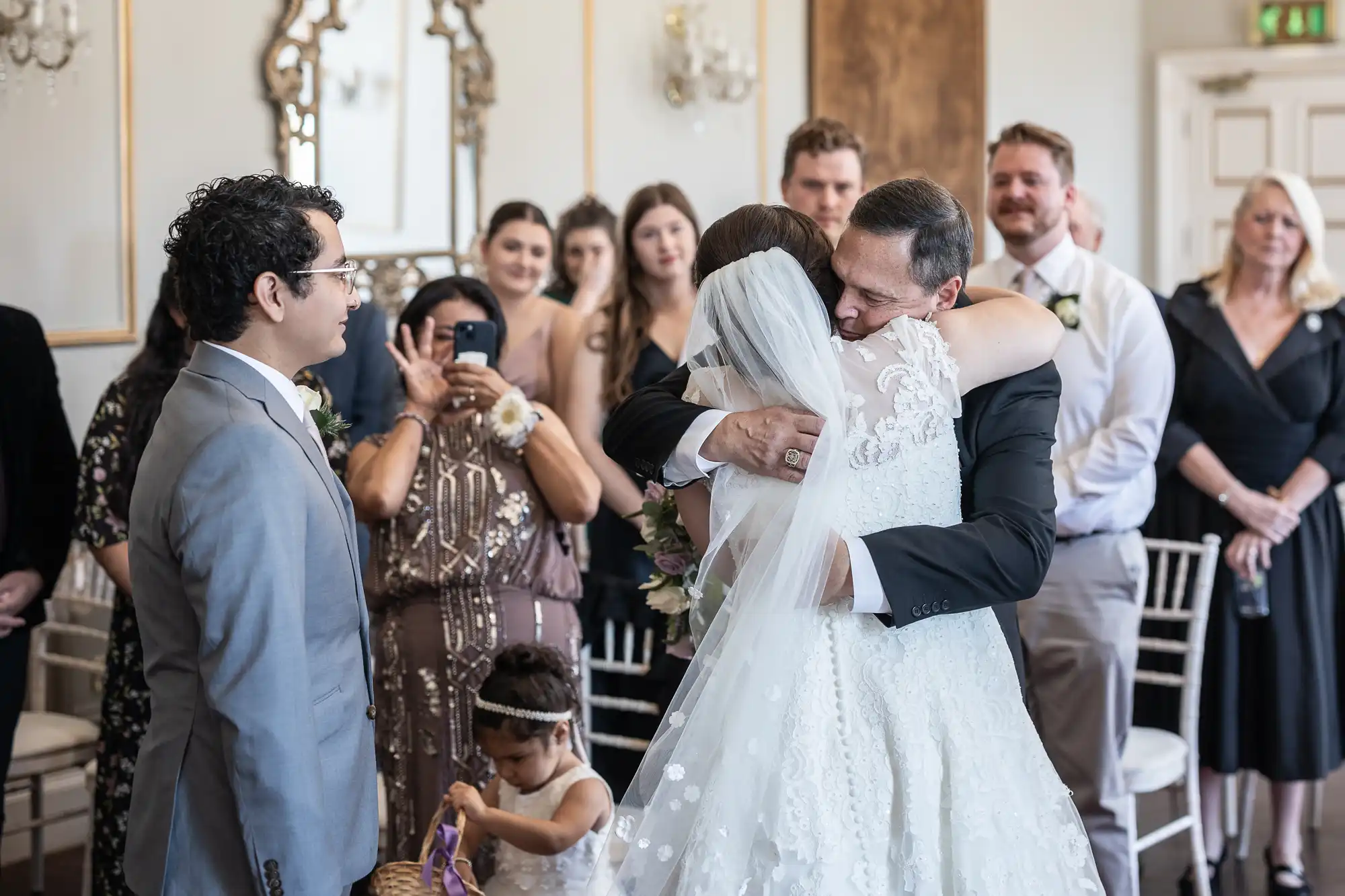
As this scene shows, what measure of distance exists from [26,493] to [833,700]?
2.19 metres

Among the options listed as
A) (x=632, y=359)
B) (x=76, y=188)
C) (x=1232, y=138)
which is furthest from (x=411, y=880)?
(x=1232, y=138)

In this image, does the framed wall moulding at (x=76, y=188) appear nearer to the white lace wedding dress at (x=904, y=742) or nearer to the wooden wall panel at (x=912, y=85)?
the white lace wedding dress at (x=904, y=742)

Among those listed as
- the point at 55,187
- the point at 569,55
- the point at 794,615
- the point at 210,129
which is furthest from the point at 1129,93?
the point at 794,615

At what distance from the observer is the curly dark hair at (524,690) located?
9.21 ft

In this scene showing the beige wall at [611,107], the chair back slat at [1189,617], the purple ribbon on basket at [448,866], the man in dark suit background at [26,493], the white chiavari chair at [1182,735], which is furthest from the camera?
the beige wall at [611,107]

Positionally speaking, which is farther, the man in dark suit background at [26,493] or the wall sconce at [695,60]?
the wall sconce at [695,60]

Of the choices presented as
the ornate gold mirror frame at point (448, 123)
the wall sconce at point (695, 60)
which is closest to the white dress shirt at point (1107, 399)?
the ornate gold mirror frame at point (448, 123)

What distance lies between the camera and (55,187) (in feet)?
14.9

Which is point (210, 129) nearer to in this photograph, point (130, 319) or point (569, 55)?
point (130, 319)

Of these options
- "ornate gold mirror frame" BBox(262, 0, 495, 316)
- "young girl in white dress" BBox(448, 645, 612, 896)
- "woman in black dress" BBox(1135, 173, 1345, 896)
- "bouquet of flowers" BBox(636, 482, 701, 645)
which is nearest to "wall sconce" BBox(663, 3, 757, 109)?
"ornate gold mirror frame" BBox(262, 0, 495, 316)

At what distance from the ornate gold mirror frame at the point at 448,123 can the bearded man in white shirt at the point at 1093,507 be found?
8.70 feet

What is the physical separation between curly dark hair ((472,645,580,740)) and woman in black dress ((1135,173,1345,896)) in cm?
210

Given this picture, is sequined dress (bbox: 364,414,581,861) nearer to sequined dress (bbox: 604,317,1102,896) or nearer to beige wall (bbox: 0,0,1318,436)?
sequined dress (bbox: 604,317,1102,896)

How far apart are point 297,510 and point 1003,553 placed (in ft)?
2.95
